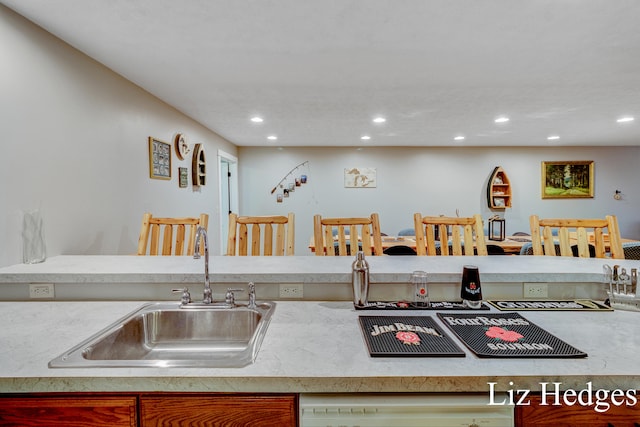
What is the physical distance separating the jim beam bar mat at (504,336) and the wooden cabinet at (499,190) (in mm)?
5871

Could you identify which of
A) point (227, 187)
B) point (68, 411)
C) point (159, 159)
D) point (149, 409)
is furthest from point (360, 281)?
point (227, 187)

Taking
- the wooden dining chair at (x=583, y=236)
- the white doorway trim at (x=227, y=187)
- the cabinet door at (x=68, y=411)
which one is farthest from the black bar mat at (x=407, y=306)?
the white doorway trim at (x=227, y=187)

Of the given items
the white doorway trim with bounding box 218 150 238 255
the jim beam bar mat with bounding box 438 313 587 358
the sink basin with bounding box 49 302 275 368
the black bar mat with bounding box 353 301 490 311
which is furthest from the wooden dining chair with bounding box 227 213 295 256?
the white doorway trim with bounding box 218 150 238 255

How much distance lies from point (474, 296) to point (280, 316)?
0.79m

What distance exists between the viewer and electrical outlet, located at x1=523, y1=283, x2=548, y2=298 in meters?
1.51

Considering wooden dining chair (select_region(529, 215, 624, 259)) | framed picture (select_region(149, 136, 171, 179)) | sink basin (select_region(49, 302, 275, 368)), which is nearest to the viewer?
sink basin (select_region(49, 302, 275, 368))

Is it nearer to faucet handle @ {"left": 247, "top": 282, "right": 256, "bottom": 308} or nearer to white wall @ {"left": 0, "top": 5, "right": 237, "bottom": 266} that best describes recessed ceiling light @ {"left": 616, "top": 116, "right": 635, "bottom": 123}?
faucet handle @ {"left": 247, "top": 282, "right": 256, "bottom": 308}

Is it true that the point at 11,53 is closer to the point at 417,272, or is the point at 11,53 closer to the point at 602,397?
the point at 417,272

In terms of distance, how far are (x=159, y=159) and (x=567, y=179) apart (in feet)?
23.2

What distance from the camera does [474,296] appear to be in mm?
1415

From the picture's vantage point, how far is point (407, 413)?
0.88 metres

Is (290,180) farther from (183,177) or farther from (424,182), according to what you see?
(183,177)

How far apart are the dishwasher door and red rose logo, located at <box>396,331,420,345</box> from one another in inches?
7.8

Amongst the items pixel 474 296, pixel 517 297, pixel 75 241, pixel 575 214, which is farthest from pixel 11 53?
pixel 575 214
